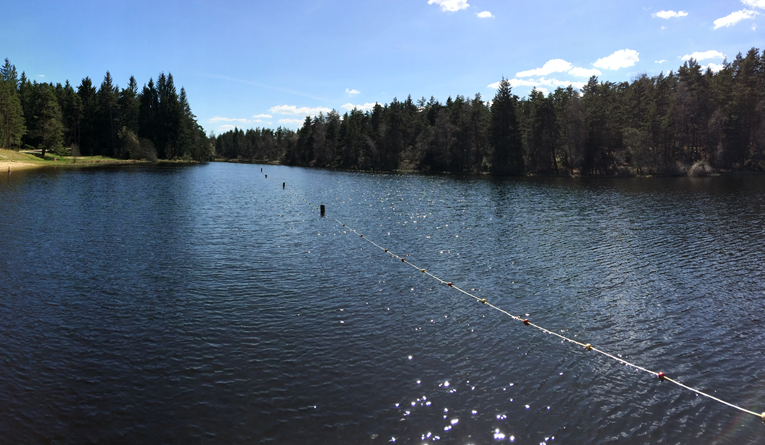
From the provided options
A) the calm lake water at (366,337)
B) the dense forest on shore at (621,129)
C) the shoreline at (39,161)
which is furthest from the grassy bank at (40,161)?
the dense forest on shore at (621,129)

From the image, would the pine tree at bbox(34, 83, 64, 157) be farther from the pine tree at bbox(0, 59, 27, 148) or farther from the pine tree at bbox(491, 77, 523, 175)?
the pine tree at bbox(491, 77, 523, 175)

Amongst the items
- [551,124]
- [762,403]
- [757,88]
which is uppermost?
[757,88]

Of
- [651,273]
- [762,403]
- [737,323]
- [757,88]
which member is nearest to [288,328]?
[762,403]

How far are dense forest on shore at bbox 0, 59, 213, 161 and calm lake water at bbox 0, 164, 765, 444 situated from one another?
4393 inches

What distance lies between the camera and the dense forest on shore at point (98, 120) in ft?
397

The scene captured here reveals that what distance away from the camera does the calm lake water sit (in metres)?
11.5

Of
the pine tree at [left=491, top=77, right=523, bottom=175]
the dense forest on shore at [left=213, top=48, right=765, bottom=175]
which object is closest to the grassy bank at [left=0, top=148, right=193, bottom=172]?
the dense forest on shore at [left=213, top=48, right=765, bottom=175]

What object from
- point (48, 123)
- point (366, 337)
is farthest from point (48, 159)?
point (366, 337)

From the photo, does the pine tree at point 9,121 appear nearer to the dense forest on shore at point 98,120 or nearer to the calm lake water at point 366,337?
the dense forest on shore at point 98,120

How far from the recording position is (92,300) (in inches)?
776

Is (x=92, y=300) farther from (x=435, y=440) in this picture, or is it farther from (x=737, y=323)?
(x=737, y=323)

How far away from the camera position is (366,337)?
54.1ft

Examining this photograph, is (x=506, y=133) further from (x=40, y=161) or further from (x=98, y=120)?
(x=98, y=120)

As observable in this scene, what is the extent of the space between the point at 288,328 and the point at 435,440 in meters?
8.37
